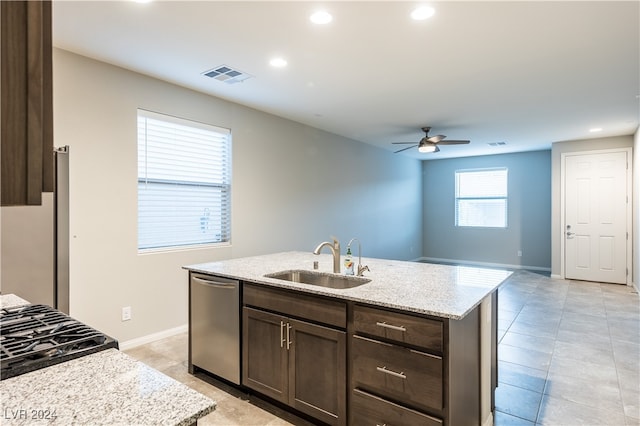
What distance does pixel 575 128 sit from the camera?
220 inches

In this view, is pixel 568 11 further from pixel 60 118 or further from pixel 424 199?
pixel 424 199

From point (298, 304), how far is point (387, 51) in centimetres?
215

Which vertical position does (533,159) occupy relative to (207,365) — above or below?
above

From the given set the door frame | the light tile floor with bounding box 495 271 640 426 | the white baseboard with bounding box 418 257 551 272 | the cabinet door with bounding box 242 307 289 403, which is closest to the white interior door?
the door frame

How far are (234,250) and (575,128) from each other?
5.55 m

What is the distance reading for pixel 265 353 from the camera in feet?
7.68

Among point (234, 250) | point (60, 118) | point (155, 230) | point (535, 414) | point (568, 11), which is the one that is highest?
point (568, 11)

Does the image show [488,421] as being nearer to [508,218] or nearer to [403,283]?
[403,283]

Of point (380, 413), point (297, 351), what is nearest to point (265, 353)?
point (297, 351)

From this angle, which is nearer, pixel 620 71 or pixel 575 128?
pixel 620 71

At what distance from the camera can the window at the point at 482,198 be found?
8242 millimetres

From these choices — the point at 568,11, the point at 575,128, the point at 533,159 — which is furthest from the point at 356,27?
the point at 533,159

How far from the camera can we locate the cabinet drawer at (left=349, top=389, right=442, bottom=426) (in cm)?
170

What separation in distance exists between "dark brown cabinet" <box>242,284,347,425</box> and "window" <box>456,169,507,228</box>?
24.4 ft
